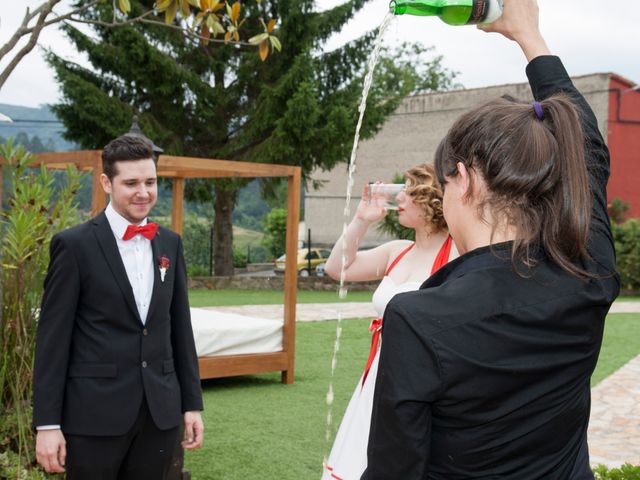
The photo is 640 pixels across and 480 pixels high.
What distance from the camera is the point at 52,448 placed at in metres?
2.86

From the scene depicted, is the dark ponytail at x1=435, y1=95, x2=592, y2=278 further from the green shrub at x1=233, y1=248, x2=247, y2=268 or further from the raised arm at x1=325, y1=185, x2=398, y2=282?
the green shrub at x1=233, y1=248, x2=247, y2=268

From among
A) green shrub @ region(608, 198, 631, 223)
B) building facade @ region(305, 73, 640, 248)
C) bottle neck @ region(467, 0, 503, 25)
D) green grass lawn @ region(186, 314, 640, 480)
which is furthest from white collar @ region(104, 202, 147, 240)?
green shrub @ region(608, 198, 631, 223)

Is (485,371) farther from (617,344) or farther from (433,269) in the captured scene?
(617,344)

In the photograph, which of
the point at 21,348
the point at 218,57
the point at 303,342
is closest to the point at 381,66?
the point at 218,57

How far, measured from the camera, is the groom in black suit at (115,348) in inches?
114

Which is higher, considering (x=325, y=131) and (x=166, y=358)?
(x=325, y=131)

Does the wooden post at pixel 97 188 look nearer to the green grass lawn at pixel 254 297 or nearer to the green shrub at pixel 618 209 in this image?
the green grass lawn at pixel 254 297

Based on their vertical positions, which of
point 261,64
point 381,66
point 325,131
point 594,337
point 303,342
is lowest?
point 303,342

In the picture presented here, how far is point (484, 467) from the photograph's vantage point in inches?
53.8

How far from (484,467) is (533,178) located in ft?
1.67

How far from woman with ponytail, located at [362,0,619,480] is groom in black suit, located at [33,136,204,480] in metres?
1.84

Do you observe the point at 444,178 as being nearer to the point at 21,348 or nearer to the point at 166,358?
the point at 166,358

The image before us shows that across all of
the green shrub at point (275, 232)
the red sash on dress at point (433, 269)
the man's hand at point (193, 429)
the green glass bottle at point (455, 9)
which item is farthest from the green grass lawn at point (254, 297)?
the green glass bottle at point (455, 9)

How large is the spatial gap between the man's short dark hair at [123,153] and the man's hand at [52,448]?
1056mm
